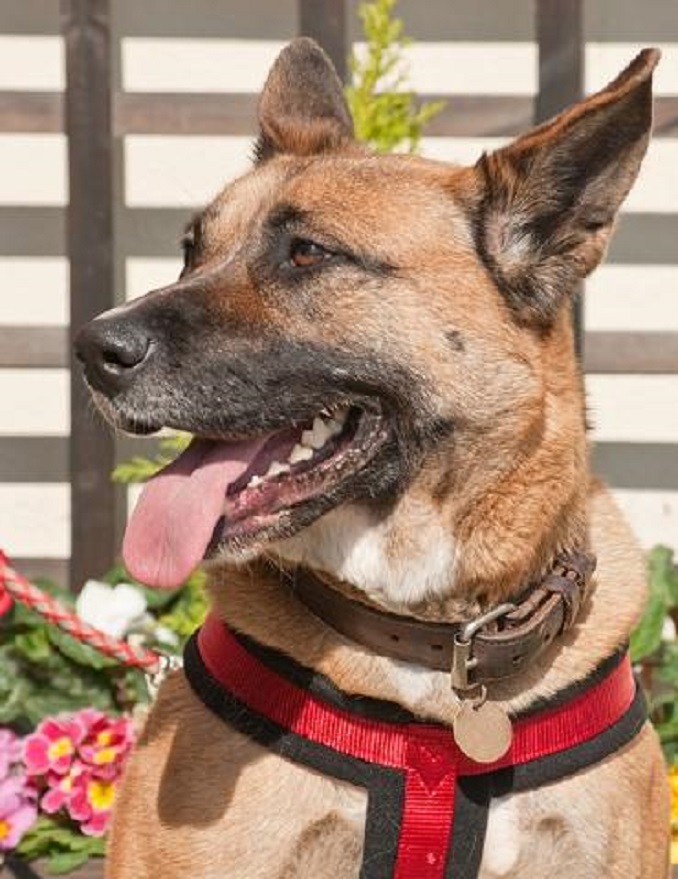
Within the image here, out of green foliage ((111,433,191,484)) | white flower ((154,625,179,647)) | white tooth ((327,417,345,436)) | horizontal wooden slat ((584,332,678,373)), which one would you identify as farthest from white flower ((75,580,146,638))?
white tooth ((327,417,345,436))

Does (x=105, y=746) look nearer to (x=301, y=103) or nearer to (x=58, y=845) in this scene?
(x=58, y=845)

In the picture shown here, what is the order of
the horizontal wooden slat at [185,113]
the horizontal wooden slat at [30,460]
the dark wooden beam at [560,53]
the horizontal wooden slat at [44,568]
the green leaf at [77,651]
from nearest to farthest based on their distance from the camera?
the green leaf at [77,651], the dark wooden beam at [560,53], the horizontal wooden slat at [185,113], the horizontal wooden slat at [44,568], the horizontal wooden slat at [30,460]

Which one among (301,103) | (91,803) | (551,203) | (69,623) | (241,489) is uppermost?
(301,103)

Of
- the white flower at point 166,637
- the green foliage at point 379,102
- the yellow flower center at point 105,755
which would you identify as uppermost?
the green foliage at point 379,102

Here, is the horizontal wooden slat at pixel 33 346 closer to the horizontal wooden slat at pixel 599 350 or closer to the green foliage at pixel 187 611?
the horizontal wooden slat at pixel 599 350

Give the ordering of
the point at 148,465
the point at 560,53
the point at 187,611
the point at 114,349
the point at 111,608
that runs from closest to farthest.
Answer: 1. the point at 114,349
2. the point at 111,608
3. the point at 187,611
4. the point at 148,465
5. the point at 560,53

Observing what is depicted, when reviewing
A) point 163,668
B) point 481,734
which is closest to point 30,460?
point 163,668

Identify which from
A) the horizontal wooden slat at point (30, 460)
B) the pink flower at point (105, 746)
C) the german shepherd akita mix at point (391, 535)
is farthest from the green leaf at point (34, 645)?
the german shepherd akita mix at point (391, 535)

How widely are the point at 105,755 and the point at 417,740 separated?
1698 millimetres

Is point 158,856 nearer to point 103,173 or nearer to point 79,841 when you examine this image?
point 79,841

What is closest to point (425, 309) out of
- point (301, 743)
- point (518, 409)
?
point (518, 409)

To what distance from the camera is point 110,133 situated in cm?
541

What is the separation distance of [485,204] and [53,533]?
314 centimetres

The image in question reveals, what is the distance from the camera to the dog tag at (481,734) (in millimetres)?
2832
